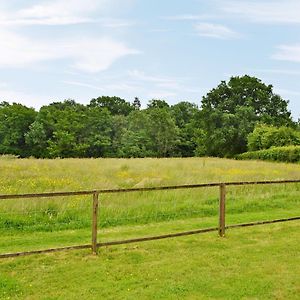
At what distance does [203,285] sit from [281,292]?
1006 mm

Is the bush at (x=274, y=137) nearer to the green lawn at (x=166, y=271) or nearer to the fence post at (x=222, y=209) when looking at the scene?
the fence post at (x=222, y=209)

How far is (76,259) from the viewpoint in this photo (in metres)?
6.73

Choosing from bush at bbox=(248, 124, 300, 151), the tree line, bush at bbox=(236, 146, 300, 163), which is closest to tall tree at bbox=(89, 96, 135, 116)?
the tree line

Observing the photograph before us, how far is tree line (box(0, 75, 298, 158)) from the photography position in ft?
195

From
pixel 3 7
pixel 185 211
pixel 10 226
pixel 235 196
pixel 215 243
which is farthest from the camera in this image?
pixel 3 7

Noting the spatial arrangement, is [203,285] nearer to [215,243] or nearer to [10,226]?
[215,243]

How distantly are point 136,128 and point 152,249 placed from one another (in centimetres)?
6876

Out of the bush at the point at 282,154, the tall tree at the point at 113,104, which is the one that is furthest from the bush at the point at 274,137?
the tall tree at the point at 113,104

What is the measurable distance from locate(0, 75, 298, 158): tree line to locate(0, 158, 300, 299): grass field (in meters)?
45.1

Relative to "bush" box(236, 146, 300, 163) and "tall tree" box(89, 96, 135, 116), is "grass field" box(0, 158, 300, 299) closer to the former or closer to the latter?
"bush" box(236, 146, 300, 163)

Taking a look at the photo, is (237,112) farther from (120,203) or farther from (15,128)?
(120,203)

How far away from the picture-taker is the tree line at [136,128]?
59375 mm

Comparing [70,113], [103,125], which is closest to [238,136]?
[103,125]

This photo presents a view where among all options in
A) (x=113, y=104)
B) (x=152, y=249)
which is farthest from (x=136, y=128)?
(x=152, y=249)
